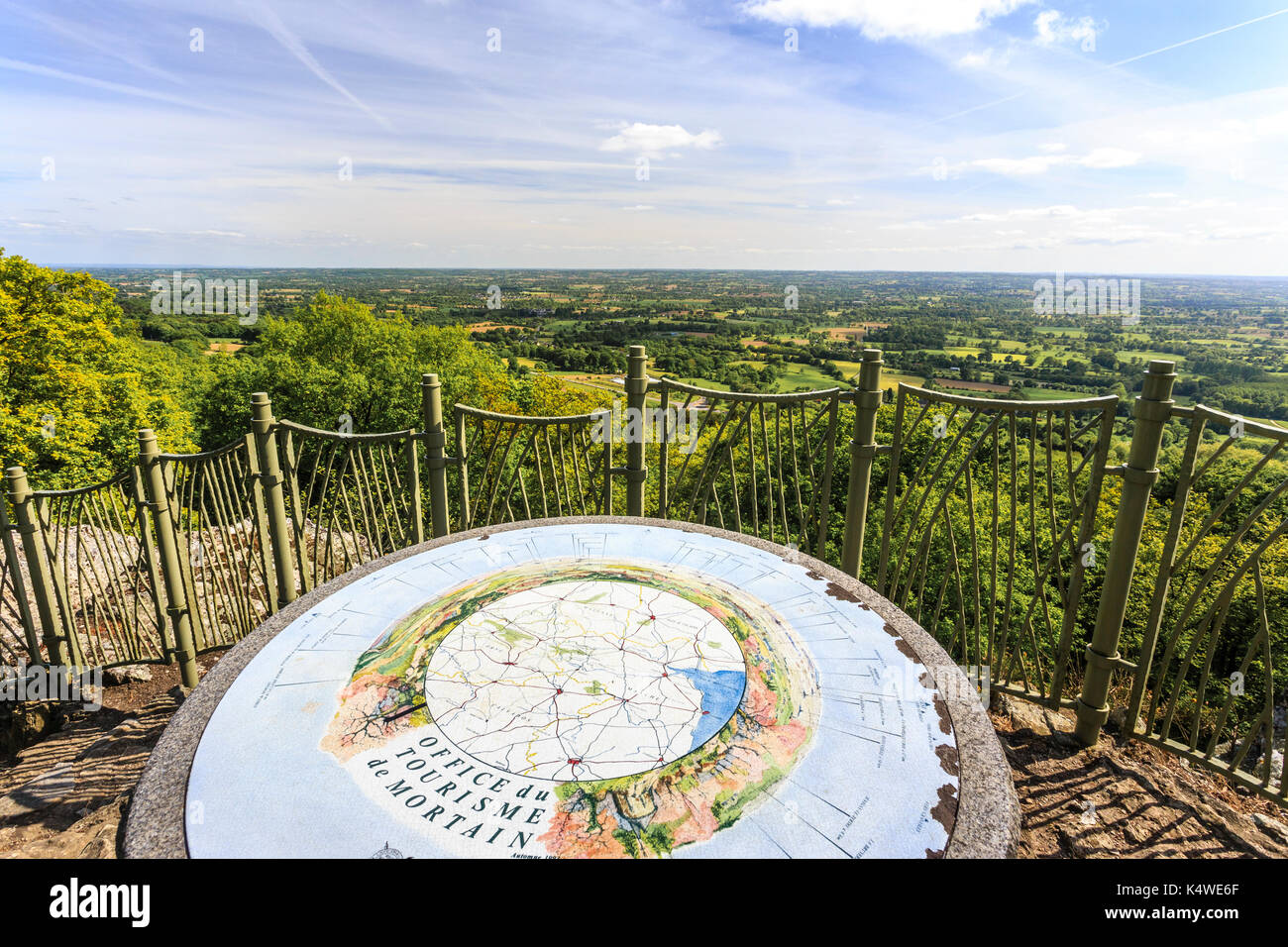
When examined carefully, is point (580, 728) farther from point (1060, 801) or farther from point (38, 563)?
point (38, 563)

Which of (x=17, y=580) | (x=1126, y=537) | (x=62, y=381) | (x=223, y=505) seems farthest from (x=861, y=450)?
(x=62, y=381)

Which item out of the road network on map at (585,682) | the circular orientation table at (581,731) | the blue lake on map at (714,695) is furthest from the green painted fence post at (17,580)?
the blue lake on map at (714,695)

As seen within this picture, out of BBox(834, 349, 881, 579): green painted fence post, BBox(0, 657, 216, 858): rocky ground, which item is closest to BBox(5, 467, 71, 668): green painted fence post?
BBox(0, 657, 216, 858): rocky ground

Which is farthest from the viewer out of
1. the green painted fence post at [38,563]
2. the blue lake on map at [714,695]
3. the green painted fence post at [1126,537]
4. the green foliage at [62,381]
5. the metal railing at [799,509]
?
the green foliage at [62,381]

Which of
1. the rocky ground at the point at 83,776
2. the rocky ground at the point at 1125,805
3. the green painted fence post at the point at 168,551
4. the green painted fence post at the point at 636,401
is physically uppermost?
the green painted fence post at the point at 636,401

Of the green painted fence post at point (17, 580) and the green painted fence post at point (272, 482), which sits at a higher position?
the green painted fence post at point (272, 482)

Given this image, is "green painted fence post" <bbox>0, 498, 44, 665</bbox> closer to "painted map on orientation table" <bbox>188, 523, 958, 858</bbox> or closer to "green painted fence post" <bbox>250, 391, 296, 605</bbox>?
"green painted fence post" <bbox>250, 391, 296, 605</bbox>

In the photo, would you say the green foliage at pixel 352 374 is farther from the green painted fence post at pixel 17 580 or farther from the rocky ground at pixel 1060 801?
the rocky ground at pixel 1060 801
